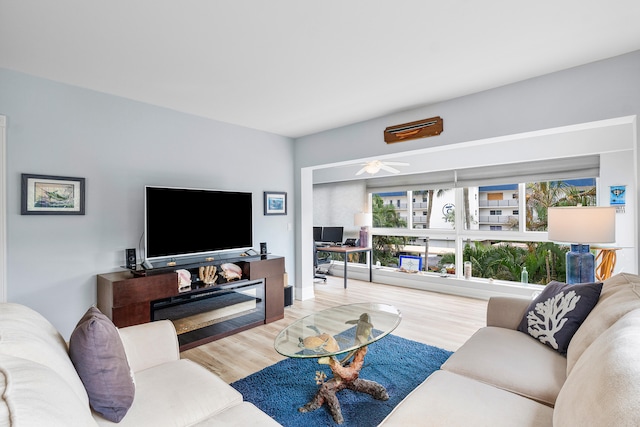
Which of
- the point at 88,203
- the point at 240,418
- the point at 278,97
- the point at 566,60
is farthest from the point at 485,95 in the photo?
the point at 88,203

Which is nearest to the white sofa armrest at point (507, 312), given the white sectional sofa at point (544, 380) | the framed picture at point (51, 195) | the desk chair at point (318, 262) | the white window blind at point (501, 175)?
the white sectional sofa at point (544, 380)

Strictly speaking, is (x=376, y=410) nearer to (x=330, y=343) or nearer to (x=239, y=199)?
(x=330, y=343)

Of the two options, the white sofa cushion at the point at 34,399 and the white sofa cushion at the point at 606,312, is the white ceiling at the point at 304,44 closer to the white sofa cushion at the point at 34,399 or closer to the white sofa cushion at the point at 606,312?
the white sofa cushion at the point at 606,312

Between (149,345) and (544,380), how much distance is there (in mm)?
2039

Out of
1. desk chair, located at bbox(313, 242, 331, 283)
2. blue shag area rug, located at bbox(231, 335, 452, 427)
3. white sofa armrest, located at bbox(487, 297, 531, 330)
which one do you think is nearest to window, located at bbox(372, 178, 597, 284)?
desk chair, located at bbox(313, 242, 331, 283)

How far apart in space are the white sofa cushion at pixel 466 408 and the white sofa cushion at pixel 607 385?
0.22 m

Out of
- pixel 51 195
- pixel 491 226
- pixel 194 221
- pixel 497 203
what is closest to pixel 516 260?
pixel 491 226

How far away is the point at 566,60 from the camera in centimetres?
258

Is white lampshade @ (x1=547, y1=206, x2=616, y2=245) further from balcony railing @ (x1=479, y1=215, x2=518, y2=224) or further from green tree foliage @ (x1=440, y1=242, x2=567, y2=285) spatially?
balcony railing @ (x1=479, y1=215, x2=518, y2=224)

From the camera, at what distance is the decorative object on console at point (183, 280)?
3234mm

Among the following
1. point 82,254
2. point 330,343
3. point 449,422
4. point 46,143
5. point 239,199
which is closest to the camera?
point 449,422

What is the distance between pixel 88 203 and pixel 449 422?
10.9ft

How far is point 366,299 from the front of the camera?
494 cm

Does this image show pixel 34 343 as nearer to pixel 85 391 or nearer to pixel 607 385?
pixel 85 391
